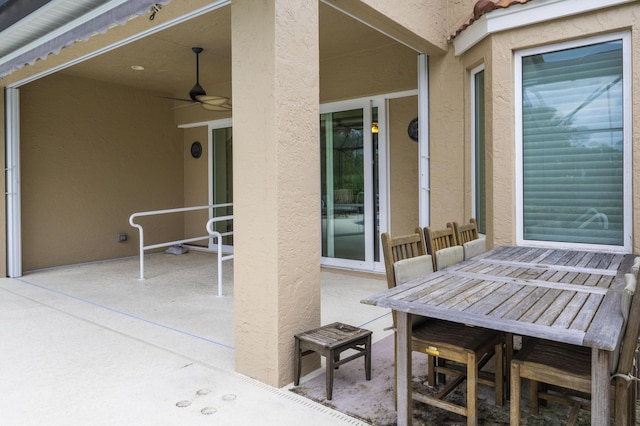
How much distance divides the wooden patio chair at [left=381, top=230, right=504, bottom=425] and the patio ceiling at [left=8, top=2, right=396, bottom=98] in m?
2.85

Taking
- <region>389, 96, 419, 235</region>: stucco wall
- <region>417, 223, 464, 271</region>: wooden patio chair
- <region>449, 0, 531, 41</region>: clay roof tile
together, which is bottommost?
<region>417, 223, 464, 271</region>: wooden patio chair

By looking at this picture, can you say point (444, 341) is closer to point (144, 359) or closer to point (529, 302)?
point (529, 302)

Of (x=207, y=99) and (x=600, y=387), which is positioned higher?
(x=207, y=99)

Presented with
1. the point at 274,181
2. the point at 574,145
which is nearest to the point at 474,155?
the point at 574,145

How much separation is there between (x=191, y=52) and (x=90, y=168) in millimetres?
2888

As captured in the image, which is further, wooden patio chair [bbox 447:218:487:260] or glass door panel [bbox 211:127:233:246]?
glass door panel [bbox 211:127:233:246]

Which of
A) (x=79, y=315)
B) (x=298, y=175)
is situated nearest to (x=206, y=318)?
(x=79, y=315)

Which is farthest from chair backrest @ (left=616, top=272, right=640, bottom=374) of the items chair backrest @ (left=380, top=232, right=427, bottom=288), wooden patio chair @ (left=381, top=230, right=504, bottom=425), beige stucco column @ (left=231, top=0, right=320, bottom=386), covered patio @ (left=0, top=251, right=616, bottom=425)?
beige stucco column @ (left=231, top=0, right=320, bottom=386)

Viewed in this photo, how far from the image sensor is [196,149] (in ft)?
28.9

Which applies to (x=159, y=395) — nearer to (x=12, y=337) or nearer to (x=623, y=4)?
(x=12, y=337)

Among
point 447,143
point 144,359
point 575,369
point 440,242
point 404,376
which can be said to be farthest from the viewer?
point 447,143

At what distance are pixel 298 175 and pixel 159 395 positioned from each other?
5.17 feet

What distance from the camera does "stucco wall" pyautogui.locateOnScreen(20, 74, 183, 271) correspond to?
6.94 m

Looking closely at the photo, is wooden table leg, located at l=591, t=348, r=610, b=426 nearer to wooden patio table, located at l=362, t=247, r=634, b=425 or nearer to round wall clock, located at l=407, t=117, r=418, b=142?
wooden patio table, located at l=362, t=247, r=634, b=425
